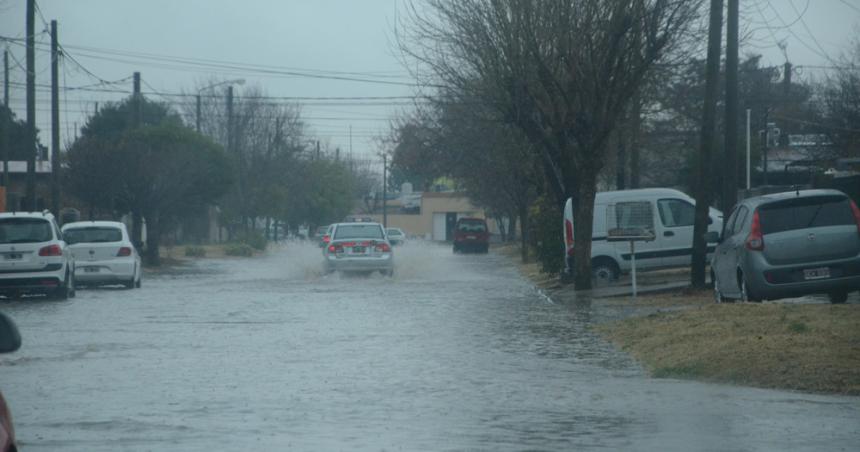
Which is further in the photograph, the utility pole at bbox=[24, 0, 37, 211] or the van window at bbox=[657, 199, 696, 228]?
the utility pole at bbox=[24, 0, 37, 211]

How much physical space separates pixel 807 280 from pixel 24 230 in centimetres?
1520

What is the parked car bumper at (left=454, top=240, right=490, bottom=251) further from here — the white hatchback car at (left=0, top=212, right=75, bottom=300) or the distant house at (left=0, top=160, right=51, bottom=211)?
the white hatchback car at (left=0, top=212, right=75, bottom=300)

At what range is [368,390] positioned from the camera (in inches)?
469

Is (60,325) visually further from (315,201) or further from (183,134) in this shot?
(315,201)

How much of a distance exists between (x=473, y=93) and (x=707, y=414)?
1742 centimetres

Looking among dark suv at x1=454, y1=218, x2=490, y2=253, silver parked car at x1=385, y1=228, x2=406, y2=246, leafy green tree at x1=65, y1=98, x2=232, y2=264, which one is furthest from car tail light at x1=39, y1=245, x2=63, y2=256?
dark suv at x1=454, y1=218, x2=490, y2=253

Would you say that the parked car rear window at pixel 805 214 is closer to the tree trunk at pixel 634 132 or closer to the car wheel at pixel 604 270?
the car wheel at pixel 604 270

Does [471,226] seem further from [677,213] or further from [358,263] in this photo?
[677,213]

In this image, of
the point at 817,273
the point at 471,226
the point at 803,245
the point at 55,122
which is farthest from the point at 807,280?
the point at 471,226

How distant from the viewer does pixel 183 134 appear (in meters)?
51.1

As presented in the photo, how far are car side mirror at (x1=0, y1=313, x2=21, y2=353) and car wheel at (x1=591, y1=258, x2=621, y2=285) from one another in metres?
23.9

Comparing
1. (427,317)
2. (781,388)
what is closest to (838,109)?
(427,317)

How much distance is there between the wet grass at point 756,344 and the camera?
39.6 feet

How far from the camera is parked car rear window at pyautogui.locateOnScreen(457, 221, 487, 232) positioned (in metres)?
67.3
